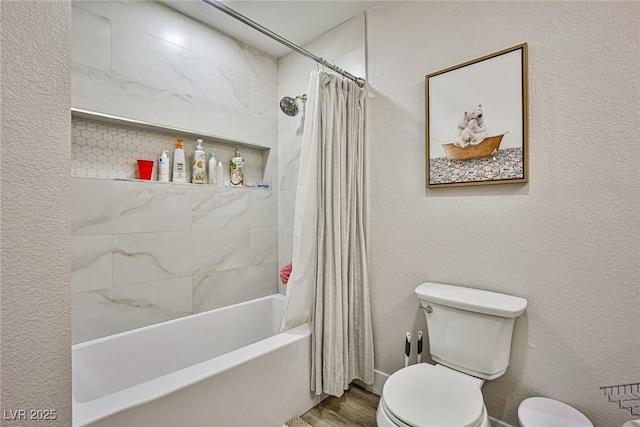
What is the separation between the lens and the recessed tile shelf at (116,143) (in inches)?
68.7

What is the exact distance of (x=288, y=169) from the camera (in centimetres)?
262

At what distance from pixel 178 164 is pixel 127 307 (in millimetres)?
956

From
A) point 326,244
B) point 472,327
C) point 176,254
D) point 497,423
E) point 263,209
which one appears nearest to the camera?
point 472,327

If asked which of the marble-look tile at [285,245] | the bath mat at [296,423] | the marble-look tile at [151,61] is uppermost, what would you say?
the marble-look tile at [151,61]

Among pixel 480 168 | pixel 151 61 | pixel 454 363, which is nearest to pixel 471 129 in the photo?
pixel 480 168

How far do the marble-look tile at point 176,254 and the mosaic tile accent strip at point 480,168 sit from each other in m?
1.51

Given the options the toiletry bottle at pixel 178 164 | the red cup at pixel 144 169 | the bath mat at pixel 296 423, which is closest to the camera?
the bath mat at pixel 296 423

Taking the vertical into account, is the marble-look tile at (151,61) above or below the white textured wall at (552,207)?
above

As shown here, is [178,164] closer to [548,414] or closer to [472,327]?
[472,327]

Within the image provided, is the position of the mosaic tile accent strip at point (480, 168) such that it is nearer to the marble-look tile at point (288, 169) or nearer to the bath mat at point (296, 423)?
the marble-look tile at point (288, 169)

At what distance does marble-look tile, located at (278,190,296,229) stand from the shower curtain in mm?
756

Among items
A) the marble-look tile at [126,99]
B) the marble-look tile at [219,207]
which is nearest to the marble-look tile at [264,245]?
the marble-look tile at [219,207]

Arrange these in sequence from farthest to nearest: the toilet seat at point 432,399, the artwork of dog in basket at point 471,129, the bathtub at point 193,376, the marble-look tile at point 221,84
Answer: the marble-look tile at point 221,84 < the artwork of dog in basket at point 471,129 < the bathtub at point 193,376 < the toilet seat at point 432,399

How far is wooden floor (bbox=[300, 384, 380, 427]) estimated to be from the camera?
1738 mm
